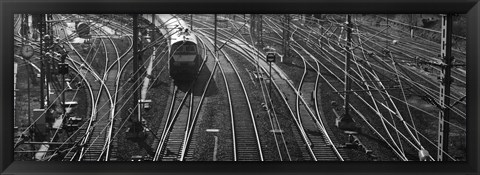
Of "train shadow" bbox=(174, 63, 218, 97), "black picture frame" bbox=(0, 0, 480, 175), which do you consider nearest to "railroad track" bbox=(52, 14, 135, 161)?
"train shadow" bbox=(174, 63, 218, 97)

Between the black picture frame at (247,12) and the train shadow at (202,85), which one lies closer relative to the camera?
the black picture frame at (247,12)

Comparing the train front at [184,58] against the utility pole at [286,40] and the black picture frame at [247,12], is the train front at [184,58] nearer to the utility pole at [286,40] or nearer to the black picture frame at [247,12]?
the utility pole at [286,40]

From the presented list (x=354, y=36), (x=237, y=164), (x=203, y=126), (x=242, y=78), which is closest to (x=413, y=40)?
(x=354, y=36)

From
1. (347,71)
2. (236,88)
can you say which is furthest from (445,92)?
(236,88)

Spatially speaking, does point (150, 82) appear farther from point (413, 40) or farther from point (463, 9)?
point (463, 9)

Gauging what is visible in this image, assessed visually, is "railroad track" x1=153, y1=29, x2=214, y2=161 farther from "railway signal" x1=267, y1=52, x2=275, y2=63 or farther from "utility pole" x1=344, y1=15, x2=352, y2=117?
"utility pole" x1=344, y1=15, x2=352, y2=117

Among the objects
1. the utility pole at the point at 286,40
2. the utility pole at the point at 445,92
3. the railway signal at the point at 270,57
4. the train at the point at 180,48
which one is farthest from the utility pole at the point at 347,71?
the train at the point at 180,48
